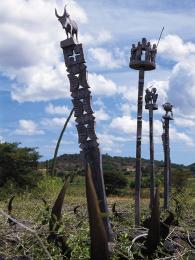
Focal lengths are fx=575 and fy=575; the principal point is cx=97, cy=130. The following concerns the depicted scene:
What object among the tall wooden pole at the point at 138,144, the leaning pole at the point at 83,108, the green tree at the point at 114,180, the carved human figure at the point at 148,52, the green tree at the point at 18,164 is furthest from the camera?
the green tree at the point at 114,180

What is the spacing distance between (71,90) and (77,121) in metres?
0.46

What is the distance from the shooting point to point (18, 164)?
3956 centimetres

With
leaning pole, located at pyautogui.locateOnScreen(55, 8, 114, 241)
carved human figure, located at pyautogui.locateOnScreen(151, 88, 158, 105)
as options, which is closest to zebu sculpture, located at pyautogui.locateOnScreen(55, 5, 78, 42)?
leaning pole, located at pyautogui.locateOnScreen(55, 8, 114, 241)

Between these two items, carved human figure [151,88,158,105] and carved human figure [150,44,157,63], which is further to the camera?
carved human figure [151,88,158,105]

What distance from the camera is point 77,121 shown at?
8.42 meters

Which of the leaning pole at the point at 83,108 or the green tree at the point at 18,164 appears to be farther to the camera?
the green tree at the point at 18,164

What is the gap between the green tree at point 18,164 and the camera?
1503 inches

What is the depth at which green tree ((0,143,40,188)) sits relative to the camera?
1503 inches

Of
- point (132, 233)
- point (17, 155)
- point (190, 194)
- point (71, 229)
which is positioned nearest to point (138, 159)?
point (190, 194)

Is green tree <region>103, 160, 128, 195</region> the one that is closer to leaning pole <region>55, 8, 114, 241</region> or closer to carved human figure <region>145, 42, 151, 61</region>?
carved human figure <region>145, 42, 151, 61</region>

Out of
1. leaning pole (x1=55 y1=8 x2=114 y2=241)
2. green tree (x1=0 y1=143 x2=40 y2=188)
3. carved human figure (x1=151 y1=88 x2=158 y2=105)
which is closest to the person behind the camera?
leaning pole (x1=55 y1=8 x2=114 y2=241)

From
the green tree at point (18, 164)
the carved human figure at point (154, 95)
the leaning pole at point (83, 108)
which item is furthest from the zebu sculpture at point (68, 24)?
the green tree at point (18, 164)

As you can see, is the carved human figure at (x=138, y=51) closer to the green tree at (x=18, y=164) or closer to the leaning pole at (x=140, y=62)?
the leaning pole at (x=140, y=62)

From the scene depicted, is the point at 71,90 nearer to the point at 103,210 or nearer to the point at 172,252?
the point at 103,210
